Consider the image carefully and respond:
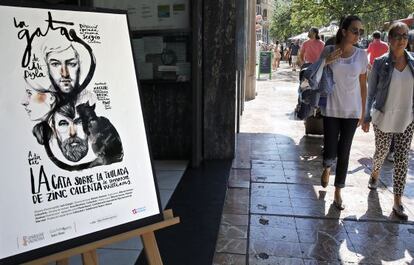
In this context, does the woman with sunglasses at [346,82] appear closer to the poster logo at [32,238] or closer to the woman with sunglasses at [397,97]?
the woman with sunglasses at [397,97]

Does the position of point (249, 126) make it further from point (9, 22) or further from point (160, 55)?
point (9, 22)

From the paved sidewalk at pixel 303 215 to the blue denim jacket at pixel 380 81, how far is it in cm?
97

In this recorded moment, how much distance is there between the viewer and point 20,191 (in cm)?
187

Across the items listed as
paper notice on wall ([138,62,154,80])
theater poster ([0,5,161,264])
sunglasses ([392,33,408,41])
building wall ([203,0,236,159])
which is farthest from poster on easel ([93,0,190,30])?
theater poster ([0,5,161,264])

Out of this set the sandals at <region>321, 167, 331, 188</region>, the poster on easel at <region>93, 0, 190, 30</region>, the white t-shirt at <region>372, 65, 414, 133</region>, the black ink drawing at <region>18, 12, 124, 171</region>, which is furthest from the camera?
the poster on easel at <region>93, 0, 190, 30</region>

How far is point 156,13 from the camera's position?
5398mm

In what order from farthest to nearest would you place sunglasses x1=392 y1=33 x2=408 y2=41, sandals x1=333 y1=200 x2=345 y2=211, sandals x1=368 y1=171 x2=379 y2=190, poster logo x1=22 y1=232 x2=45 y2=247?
sandals x1=368 y1=171 x2=379 y2=190
sandals x1=333 y1=200 x2=345 y2=211
sunglasses x1=392 y1=33 x2=408 y2=41
poster logo x1=22 y1=232 x2=45 y2=247

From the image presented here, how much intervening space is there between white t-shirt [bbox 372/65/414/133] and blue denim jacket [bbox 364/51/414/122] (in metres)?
0.04

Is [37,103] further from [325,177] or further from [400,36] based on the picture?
[325,177]

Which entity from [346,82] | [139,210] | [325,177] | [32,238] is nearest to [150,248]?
[139,210]

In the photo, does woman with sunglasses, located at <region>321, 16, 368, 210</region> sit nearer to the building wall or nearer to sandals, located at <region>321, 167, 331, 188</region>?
sandals, located at <region>321, 167, 331, 188</region>

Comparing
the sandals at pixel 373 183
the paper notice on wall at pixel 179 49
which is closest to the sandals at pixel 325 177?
the sandals at pixel 373 183

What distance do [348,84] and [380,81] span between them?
340 millimetres

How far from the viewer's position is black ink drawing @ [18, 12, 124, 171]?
195cm
